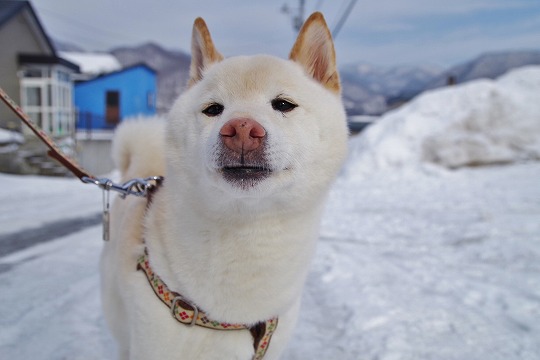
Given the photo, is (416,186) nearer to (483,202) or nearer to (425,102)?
(483,202)

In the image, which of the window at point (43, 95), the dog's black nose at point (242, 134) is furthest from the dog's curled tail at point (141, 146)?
the window at point (43, 95)

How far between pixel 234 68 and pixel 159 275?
0.84 metres

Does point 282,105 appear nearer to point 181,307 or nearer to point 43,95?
point 181,307

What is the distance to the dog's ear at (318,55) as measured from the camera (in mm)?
1742

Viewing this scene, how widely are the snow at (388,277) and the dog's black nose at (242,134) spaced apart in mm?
1618

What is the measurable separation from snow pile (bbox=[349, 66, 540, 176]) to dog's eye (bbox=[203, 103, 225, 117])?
7.74 metres

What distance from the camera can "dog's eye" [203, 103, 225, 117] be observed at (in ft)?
5.00

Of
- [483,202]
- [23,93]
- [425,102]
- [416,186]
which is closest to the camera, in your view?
[483,202]

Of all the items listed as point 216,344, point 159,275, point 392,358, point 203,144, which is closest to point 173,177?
point 203,144

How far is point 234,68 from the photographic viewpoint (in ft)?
5.13

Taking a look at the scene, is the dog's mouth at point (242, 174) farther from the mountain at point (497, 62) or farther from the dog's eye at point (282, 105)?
the mountain at point (497, 62)

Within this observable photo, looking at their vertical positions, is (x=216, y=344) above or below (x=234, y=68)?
below

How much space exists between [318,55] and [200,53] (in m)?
0.54

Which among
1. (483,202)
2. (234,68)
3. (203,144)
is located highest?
(234,68)
